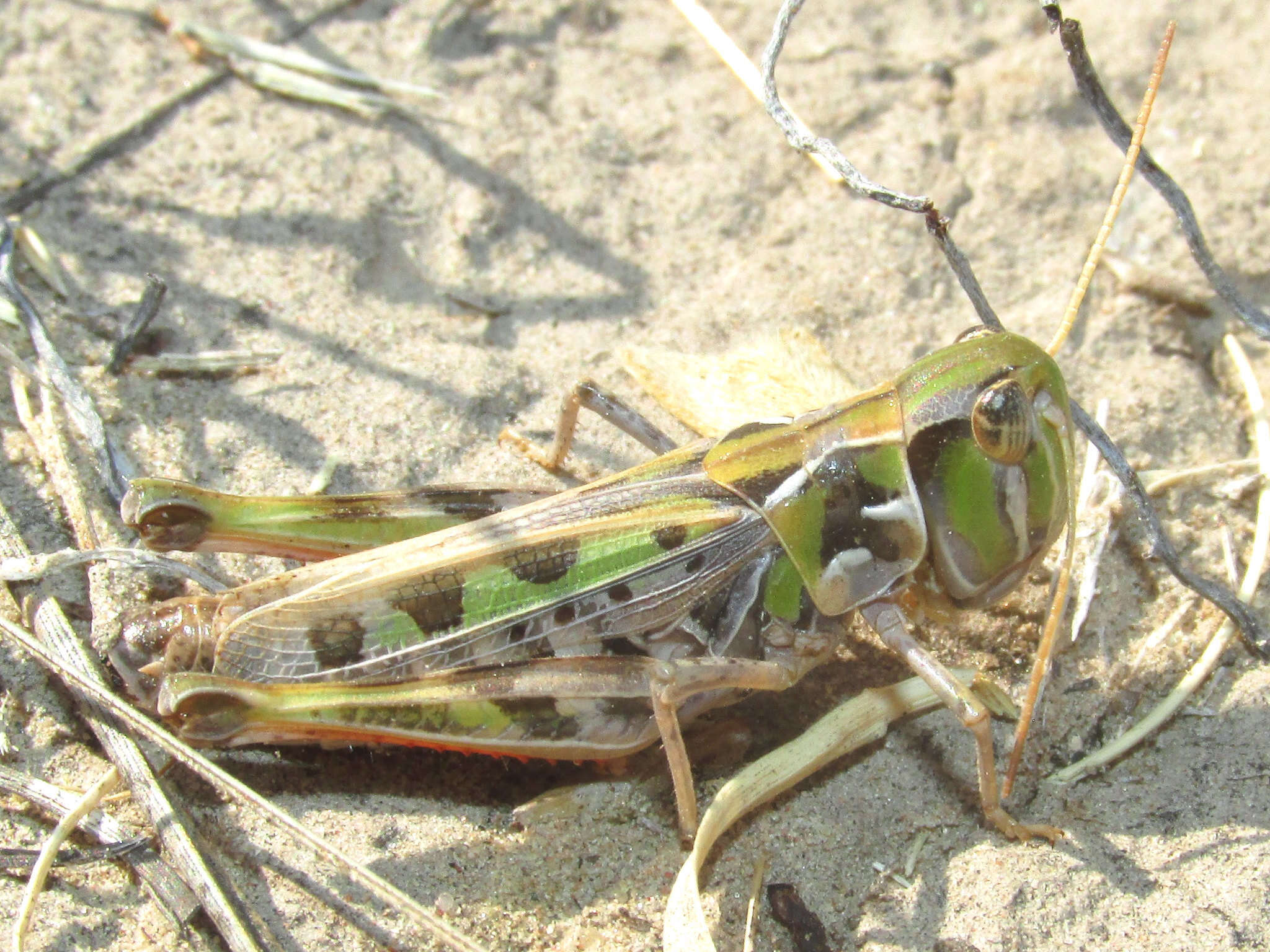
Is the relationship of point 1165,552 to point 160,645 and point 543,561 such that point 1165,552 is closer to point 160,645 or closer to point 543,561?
point 543,561

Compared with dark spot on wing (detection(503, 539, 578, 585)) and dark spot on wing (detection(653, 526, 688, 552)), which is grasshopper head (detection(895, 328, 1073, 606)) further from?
dark spot on wing (detection(503, 539, 578, 585))

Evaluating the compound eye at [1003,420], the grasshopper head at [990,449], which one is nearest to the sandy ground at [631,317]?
the grasshopper head at [990,449]

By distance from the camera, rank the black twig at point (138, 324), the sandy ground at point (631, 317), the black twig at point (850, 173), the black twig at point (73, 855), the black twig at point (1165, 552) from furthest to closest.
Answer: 1. the black twig at point (138, 324)
2. the black twig at point (1165, 552)
3. the black twig at point (850, 173)
4. the sandy ground at point (631, 317)
5. the black twig at point (73, 855)

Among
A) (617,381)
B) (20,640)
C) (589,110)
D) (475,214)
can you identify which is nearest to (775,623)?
(617,381)

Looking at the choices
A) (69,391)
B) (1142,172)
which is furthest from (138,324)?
(1142,172)

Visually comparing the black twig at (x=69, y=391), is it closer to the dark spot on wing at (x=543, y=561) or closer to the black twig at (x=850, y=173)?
the dark spot on wing at (x=543, y=561)

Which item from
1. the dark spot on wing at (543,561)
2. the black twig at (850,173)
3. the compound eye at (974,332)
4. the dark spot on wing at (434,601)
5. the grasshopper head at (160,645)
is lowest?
the grasshopper head at (160,645)

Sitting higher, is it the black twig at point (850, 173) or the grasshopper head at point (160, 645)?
the black twig at point (850, 173)
